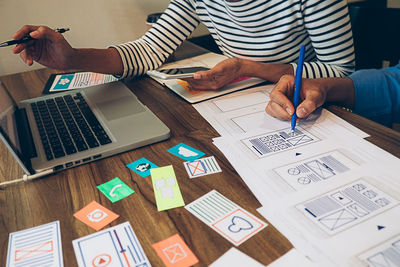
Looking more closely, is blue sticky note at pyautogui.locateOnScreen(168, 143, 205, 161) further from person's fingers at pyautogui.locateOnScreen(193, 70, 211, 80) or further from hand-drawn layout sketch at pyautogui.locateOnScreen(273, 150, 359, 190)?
person's fingers at pyautogui.locateOnScreen(193, 70, 211, 80)

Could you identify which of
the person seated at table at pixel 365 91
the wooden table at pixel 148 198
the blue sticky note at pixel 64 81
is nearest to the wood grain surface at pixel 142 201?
the wooden table at pixel 148 198

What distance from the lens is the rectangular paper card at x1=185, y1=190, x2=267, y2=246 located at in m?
0.45

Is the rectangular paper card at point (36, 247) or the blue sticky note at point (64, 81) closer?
the rectangular paper card at point (36, 247)

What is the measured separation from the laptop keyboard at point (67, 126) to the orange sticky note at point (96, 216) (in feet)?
0.53

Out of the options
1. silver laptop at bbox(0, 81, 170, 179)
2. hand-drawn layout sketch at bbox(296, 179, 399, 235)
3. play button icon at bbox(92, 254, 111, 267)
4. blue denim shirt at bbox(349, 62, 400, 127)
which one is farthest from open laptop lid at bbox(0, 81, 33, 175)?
blue denim shirt at bbox(349, 62, 400, 127)

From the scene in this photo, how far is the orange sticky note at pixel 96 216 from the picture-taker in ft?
1.59

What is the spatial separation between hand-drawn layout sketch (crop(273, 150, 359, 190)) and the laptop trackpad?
1.30 ft

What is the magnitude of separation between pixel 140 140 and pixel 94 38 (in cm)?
90

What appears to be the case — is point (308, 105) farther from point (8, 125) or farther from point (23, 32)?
point (23, 32)

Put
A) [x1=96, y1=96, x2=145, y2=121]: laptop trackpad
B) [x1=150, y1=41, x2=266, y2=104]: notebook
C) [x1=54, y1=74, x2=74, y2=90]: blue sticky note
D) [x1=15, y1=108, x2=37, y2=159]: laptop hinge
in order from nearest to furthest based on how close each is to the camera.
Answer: [x1=15, y1=108, x2=37, y2=159]: laptop hinge < [x1=96, y1=96, x2=145, y2=121]: laptop trackpad < [x1=150, y1=41, x2=266, y2=104]: notebook < [x1=54, y1=74, x2=74, y2=90]: blue sticky note

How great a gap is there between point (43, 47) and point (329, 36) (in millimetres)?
796

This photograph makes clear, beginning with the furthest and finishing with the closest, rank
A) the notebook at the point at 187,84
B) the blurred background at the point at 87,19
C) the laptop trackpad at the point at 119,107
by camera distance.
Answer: the blurred background at the point at 87,19
the notebook at the point at 187,84
the laptop trackpad at the point at 119,107

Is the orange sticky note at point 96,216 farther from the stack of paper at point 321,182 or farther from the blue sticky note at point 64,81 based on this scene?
the blue sticky note at point 64,81

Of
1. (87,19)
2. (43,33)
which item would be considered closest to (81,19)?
(87,19)
